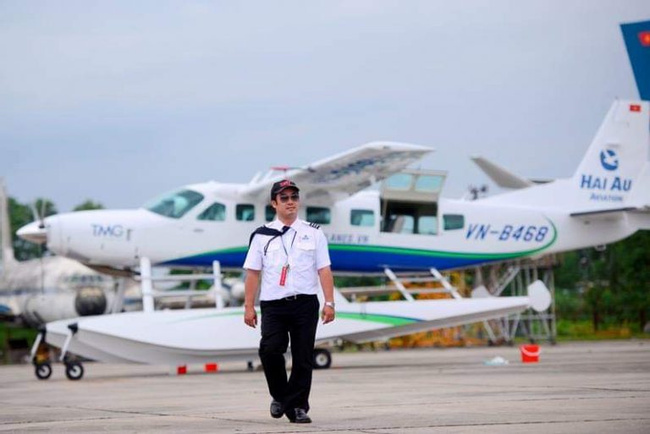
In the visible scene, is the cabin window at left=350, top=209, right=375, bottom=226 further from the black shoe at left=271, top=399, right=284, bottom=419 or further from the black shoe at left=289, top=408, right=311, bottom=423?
the black shoe at left=289, top=408, right=311, bottom=423

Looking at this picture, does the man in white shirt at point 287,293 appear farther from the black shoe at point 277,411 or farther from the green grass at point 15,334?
the green grass at point 15,334

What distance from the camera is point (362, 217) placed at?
22625mm

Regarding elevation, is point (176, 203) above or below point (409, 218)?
above

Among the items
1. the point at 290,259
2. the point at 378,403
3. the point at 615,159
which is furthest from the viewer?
the point at 615,159

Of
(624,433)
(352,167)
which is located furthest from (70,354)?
(624,433)

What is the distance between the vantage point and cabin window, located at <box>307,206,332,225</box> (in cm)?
2228

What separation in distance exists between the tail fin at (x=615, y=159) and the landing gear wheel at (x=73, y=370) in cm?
1216

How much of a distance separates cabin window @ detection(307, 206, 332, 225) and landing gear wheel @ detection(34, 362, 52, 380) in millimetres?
6072

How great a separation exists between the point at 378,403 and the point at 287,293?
6.23 ft

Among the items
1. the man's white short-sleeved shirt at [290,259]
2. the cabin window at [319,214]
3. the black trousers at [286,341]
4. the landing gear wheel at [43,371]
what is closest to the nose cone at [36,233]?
the landing gear wheel at [43,371]

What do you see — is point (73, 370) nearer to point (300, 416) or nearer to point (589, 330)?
point (300, 416)

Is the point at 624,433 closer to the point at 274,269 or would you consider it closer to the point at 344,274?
the point at 274,269

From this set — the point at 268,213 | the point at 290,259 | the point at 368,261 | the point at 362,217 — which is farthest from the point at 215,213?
the point at 290,259

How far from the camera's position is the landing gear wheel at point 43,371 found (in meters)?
18.5
